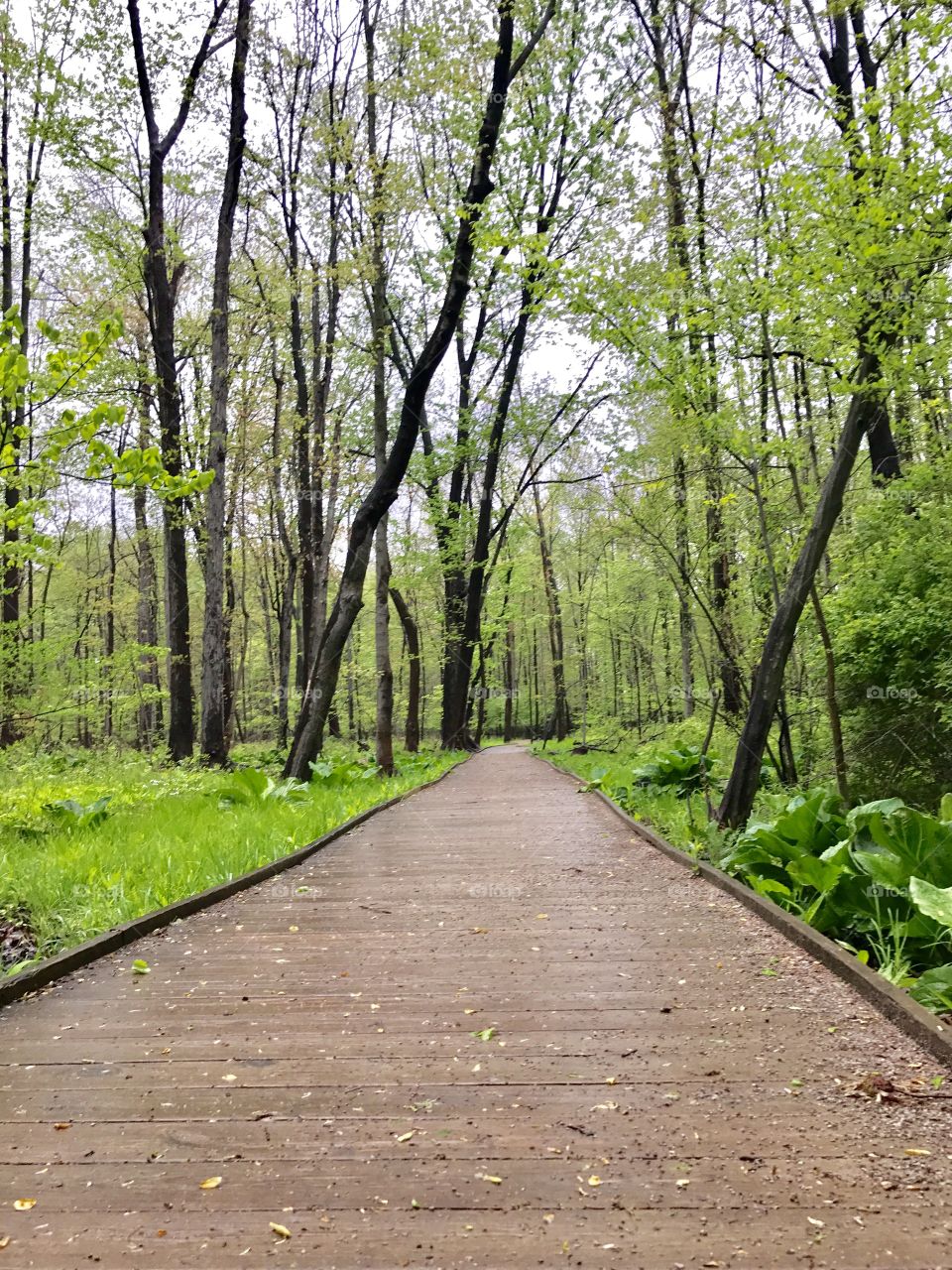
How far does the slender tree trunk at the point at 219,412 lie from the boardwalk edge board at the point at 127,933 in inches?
286

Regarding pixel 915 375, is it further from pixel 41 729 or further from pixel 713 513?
pixel 41 729

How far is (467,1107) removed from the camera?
2.36 meters

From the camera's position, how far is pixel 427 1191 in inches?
76.8

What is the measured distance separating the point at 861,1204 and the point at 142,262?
16996mm

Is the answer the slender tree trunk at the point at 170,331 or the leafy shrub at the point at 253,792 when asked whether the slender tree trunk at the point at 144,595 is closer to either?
the slender tree trunk at the point at 170,331

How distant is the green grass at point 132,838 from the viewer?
440 centimetres

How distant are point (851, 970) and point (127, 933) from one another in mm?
3398

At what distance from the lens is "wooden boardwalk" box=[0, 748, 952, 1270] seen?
179cm


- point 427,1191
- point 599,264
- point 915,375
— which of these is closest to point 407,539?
point 599,264

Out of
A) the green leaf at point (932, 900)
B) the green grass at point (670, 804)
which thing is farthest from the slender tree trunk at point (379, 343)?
the green leaf at point (932, 900)

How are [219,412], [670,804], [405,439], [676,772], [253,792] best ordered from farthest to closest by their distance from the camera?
[219,412], [405,439], [676,772], [253,792], [670,804]

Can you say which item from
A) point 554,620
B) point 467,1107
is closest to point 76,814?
point 467,1107

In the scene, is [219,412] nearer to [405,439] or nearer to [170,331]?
[170,331]

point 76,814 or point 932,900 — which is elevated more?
point 932,900
